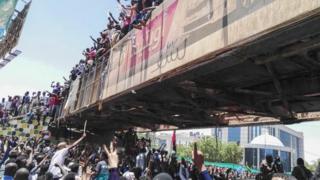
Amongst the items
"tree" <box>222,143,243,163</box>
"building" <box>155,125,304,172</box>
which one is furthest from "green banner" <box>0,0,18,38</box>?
"building" <box>155,125,304,172</box>

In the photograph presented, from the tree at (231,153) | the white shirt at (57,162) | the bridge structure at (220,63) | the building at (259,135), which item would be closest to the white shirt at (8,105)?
the bridge structure at (220,63)

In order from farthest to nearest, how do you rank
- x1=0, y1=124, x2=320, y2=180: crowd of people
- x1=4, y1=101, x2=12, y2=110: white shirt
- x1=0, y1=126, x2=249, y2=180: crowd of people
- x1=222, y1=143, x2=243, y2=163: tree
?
x1=222, y1=143, x2=243, y2=163: tree → x1=4, y1=101, x2=12, y2=110: white shirt → x1=0, y1=126, x2=249, y2=180: crowd of people → x1=0, y1=124, x2=320, y2=180: crowd of people

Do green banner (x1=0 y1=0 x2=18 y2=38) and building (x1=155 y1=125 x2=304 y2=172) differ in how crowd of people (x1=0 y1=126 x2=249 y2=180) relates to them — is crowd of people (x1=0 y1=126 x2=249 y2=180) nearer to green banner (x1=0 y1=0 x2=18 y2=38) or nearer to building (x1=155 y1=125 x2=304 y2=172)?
green banner (x1=0 y1=0 x2=18 y2=38)

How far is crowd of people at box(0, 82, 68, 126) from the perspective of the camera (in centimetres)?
2155

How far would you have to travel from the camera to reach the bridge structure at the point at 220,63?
5.50 meters

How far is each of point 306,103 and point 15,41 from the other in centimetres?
1645

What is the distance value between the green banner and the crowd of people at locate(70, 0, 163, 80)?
5044 millimetres

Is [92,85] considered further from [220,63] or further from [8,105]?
[8,105]

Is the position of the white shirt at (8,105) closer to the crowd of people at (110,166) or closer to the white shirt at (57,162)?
the crowd of people at (110,166)

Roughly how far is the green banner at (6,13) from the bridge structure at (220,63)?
9.68m


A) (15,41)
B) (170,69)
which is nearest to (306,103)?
(170,69)

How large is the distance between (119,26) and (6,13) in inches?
401

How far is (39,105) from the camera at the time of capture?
74.6 ft

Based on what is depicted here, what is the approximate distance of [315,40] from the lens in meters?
5.25
